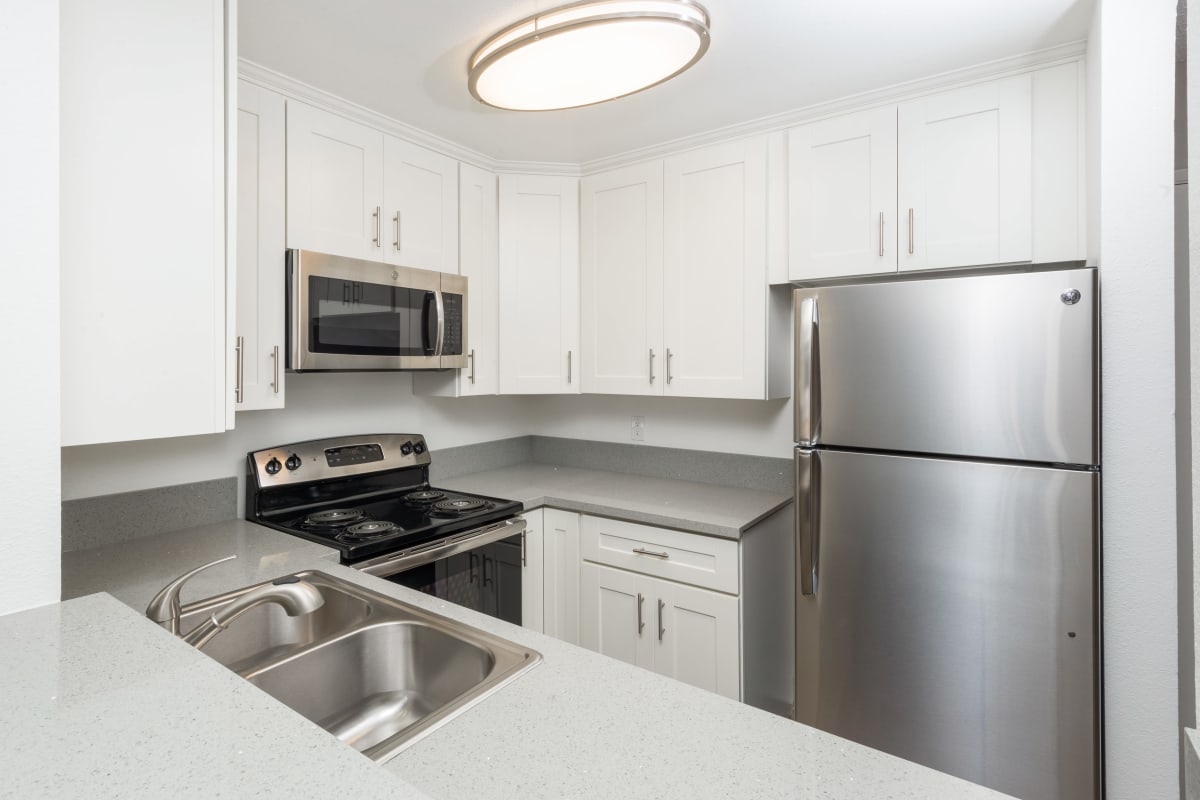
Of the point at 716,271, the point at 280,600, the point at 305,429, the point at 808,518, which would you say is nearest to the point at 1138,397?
the point at 808,518

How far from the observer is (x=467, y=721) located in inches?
33.3

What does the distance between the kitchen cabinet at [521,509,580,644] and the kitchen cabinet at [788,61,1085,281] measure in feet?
4.37

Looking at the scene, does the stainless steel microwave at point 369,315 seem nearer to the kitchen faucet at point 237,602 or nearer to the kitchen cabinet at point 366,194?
the kitchen cabinet at point 366,194

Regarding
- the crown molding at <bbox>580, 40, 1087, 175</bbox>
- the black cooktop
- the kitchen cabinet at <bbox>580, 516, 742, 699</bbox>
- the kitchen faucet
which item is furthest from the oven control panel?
the crown molding at <bbox>580, 40, 1087, 175</bbox>

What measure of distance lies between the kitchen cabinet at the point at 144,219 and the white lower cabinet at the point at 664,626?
147 cm

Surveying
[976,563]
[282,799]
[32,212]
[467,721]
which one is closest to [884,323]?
[976,563]

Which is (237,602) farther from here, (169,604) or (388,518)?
(388,518)

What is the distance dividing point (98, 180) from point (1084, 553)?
2226 mm

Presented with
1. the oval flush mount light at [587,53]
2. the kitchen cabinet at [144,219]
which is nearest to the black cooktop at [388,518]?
the kitchen cabinet at [144,219]

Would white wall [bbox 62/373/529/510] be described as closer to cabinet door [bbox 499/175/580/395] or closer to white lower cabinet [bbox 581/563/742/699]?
cabinet door [bbox 499/175/580/395]

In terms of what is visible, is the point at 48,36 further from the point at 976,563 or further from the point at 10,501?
the point at 976,563

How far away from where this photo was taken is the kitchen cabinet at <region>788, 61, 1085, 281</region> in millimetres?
1739

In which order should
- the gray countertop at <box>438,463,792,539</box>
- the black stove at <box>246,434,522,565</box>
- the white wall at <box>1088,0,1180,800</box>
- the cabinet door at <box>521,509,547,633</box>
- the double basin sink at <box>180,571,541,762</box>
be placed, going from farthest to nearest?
the cabinet door at <box>521,509,547,633</box> → the gray countertop at <box>438,463,792,539</box> → the black stove at <box>246,434,522,565</box> → the white wall at <box>1088,0,1180,800</box> → the double basin sink at <box>180,571,541,762</box>

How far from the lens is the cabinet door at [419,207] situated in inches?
87.8
